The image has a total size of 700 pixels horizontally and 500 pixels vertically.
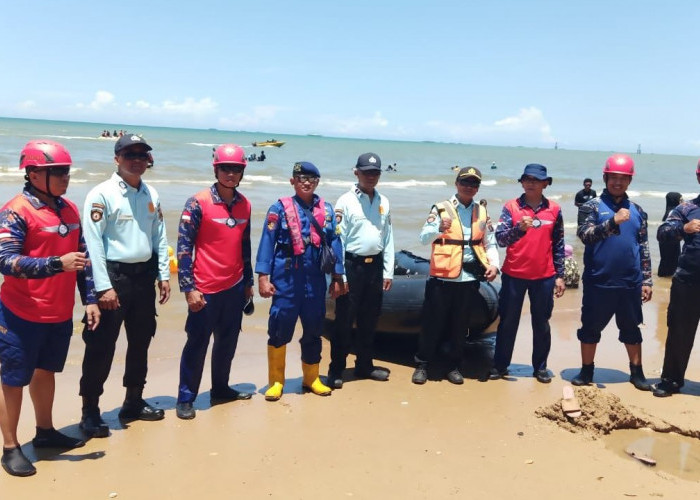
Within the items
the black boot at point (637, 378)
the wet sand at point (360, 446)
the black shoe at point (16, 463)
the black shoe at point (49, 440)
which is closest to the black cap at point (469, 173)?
the wet sand at point (360, 446)

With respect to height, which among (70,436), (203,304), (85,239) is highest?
(85,239)

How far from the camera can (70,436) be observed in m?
3.89

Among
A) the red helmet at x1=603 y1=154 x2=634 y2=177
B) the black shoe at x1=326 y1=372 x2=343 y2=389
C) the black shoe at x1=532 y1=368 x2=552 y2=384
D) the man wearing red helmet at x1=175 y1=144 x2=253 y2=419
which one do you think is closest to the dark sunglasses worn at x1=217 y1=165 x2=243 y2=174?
the man wearing red helmet at x1=175 y1=144 x2=253 y2=419

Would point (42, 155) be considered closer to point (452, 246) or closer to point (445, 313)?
point (452, 246)

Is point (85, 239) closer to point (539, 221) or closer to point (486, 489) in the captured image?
point (486, 489)

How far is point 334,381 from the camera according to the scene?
16.0ft

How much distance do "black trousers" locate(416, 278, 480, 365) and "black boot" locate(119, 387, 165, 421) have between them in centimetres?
216

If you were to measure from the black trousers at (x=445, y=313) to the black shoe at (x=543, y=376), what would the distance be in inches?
26.4

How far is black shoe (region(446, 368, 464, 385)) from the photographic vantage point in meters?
5.00

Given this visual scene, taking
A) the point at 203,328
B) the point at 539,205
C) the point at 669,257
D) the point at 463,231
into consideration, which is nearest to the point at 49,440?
the point at 203,328

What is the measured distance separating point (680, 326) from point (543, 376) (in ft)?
3.75

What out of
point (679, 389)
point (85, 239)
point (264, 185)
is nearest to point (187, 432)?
point (85, 239)

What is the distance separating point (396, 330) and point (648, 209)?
22797 mm

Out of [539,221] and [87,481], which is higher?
[539,221]
